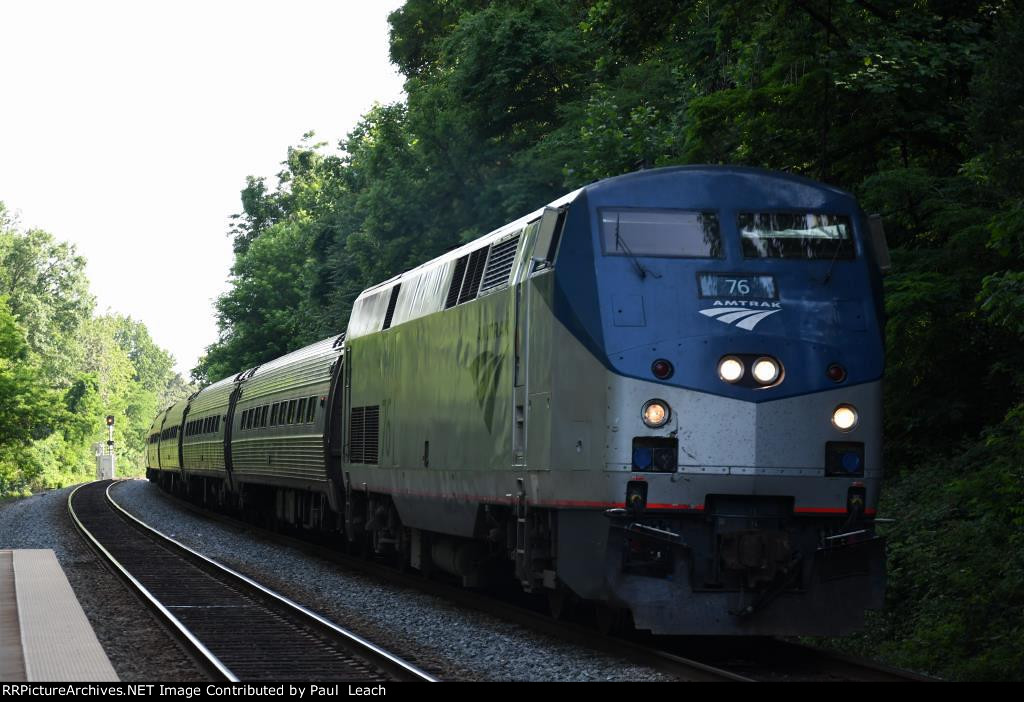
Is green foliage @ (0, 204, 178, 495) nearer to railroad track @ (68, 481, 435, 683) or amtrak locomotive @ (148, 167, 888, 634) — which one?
railroad track @ (68, 481, 435, 683)

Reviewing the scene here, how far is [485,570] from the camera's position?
15.7m

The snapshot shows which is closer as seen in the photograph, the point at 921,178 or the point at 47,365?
the point at 921,178

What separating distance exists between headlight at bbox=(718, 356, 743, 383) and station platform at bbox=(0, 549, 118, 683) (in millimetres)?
4803

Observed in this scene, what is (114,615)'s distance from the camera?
14.9 metres

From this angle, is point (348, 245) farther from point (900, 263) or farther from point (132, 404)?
point (132, 404)

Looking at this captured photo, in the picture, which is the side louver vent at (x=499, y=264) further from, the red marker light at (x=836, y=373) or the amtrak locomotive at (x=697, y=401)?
the red marker light at (x=836, y=373)

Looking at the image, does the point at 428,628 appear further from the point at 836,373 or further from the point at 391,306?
the point at 391,306

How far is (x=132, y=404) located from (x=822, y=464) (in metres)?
144

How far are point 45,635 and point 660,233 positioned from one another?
6015 millimetres

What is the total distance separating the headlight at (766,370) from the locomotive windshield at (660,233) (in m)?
0.96

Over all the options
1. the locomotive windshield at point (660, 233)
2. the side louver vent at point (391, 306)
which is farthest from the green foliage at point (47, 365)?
the locomotive windshield at point (660, 233)

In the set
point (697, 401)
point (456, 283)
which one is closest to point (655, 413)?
point (697, 401)

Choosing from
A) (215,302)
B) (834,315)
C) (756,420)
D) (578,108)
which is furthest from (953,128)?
(215,302)

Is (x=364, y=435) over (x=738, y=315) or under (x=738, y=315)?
under
